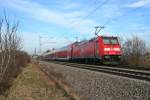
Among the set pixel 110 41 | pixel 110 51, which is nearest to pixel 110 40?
pixel 110 41

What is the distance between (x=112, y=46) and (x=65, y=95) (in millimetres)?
23549

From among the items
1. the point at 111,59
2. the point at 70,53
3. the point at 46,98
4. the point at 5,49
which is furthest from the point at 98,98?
the point at 70,53

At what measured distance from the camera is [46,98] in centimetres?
1197

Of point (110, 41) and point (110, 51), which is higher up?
point (110, 41)

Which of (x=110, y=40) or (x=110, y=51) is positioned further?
(x=110, y=40)

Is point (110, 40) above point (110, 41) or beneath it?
above

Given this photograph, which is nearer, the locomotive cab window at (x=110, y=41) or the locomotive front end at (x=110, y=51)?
the locomotive front end at (x=110, y=51)

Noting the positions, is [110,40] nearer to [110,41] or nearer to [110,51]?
[110,41]

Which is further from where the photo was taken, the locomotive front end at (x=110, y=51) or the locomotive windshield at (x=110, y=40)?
the locomotive windshield at (x=110, y=40)

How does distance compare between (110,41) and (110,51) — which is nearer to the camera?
(110,51)

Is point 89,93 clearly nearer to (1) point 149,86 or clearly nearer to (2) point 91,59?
(1) point 149,86

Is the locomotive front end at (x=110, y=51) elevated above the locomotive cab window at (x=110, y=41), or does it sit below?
below

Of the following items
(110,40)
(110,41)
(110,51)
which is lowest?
(110,51)

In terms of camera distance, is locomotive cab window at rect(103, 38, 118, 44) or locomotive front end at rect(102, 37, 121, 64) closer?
locomotive front end at rect(102, 37, 121, 64)
